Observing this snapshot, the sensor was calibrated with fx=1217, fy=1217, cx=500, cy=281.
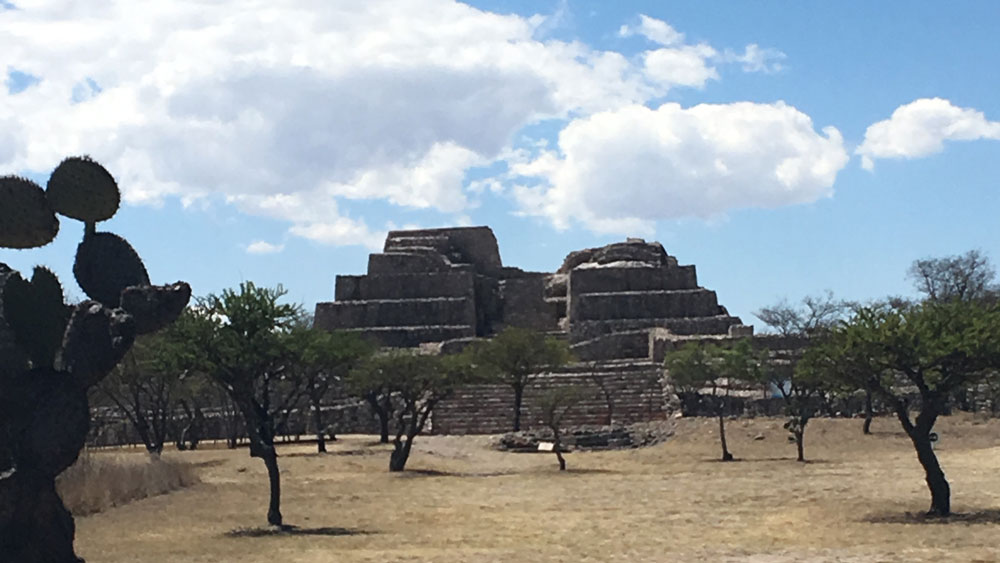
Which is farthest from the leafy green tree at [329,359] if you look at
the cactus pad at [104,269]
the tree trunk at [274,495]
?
the cactus pad at [104,269]

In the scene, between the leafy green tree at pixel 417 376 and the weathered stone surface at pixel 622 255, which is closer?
the leafy green tree at pixel 417 376

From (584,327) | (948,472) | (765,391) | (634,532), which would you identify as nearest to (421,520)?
(634,532)

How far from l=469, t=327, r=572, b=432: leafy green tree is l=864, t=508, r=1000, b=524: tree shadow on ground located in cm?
2434

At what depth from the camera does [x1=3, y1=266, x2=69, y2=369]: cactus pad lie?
13.0 meters

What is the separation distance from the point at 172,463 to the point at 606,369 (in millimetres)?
26011

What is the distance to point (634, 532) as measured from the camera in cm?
1752

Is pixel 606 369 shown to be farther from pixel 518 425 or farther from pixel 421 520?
pixel 421 520

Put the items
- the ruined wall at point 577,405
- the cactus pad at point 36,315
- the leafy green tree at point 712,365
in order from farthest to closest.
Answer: the ruined wall at point 577,405 → the leafy green tree at point 712,365 → the cactus pad at point 36,315

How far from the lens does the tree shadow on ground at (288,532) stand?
18.0 m

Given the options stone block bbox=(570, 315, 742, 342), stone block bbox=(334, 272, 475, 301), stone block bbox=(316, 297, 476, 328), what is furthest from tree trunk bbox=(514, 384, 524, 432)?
stone block bbox=(334, 272, 475, 301)

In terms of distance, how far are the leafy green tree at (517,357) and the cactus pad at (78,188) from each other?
2909 centimetres

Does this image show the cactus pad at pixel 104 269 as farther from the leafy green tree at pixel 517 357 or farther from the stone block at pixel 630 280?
the stone block at pixel 630 280

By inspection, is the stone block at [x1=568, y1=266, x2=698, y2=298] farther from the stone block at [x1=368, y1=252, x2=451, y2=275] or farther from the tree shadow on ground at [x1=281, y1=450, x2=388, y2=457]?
the tree shadow on ground at [x1=281, y1=450, x2=388, y2=457]

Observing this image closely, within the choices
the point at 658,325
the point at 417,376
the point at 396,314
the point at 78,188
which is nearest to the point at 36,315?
the point at 78,188
